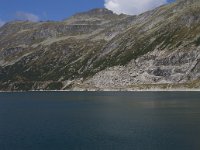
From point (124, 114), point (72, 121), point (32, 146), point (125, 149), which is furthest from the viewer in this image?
point (124, 114)

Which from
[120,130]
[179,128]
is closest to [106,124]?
[120,130]

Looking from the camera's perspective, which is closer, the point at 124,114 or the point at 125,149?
the point at 125,149

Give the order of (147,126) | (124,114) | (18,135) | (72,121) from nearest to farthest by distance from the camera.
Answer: (18,135) < (147,126) < (72,121) < (124,114)

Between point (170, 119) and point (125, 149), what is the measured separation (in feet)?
164

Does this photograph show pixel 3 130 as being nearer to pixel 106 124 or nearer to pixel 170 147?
pixel 106 124

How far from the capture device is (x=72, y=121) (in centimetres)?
14138

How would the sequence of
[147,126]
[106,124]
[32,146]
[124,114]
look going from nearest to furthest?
[32,146], [147,126], [106,124], [124,114]

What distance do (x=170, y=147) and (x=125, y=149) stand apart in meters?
9.90

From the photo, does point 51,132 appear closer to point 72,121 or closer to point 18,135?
point 18,135

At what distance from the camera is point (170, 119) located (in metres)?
135

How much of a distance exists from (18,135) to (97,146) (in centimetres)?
2841

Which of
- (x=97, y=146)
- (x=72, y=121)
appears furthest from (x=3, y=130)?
(x=97, y=146)

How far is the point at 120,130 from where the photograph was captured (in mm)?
115438

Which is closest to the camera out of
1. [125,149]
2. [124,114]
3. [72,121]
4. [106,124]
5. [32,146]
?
[125,149]
